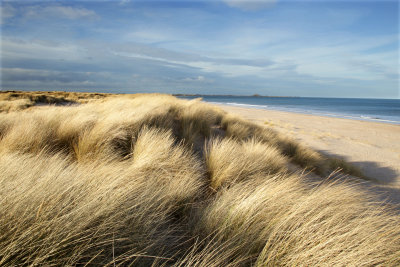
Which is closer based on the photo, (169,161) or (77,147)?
(169,161)

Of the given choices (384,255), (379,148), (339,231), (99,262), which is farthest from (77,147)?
(379,148)

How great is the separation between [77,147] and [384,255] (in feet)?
11.6

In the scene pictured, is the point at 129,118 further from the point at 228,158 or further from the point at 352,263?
the point at 352,263

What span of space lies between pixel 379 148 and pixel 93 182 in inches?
451

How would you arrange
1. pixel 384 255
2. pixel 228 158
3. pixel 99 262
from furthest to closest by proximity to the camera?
pixel 228 158 < pixel 384 255 < pixel 99 262

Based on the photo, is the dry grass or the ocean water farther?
the ocean water

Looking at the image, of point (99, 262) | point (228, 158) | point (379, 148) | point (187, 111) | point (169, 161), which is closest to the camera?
point (99, 262)

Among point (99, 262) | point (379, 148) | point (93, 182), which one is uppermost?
point (93, 182)

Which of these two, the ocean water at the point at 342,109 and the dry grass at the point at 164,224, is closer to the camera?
the dry grass at the point at 164,224

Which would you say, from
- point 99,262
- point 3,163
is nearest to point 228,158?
point 99,262

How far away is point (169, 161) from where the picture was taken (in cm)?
284

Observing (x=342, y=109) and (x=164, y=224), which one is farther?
(x=342, y=109)

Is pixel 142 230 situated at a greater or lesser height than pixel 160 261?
greater

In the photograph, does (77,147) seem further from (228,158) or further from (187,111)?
(187,111)
